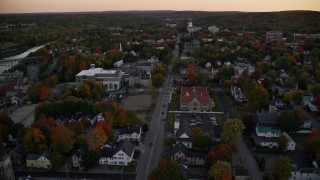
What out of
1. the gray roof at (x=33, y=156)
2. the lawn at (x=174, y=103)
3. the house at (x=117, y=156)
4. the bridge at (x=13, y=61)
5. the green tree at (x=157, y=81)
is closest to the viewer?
the gray roof at (x=33, y=156)

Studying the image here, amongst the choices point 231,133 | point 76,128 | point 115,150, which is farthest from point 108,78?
point 231,133

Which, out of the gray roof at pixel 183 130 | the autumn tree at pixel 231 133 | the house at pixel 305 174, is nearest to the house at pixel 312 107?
the autumn tree at pixel 231 133

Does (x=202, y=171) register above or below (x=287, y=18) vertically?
below

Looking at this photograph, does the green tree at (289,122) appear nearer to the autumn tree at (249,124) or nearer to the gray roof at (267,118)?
the gray roof at (267,118)

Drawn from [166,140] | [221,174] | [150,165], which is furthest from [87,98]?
→ [221,174]

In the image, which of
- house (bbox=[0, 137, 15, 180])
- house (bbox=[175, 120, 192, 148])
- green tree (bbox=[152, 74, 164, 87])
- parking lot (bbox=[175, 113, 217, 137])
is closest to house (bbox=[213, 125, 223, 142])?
parking lot (bbox=[175, 113, 217, 137])

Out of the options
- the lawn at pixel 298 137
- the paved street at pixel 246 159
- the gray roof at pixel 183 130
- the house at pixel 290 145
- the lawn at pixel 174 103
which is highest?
the gray roof at pixel 183 130

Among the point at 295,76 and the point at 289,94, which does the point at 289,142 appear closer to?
the point at 289,94

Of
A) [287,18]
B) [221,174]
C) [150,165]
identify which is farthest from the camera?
[287,18]
